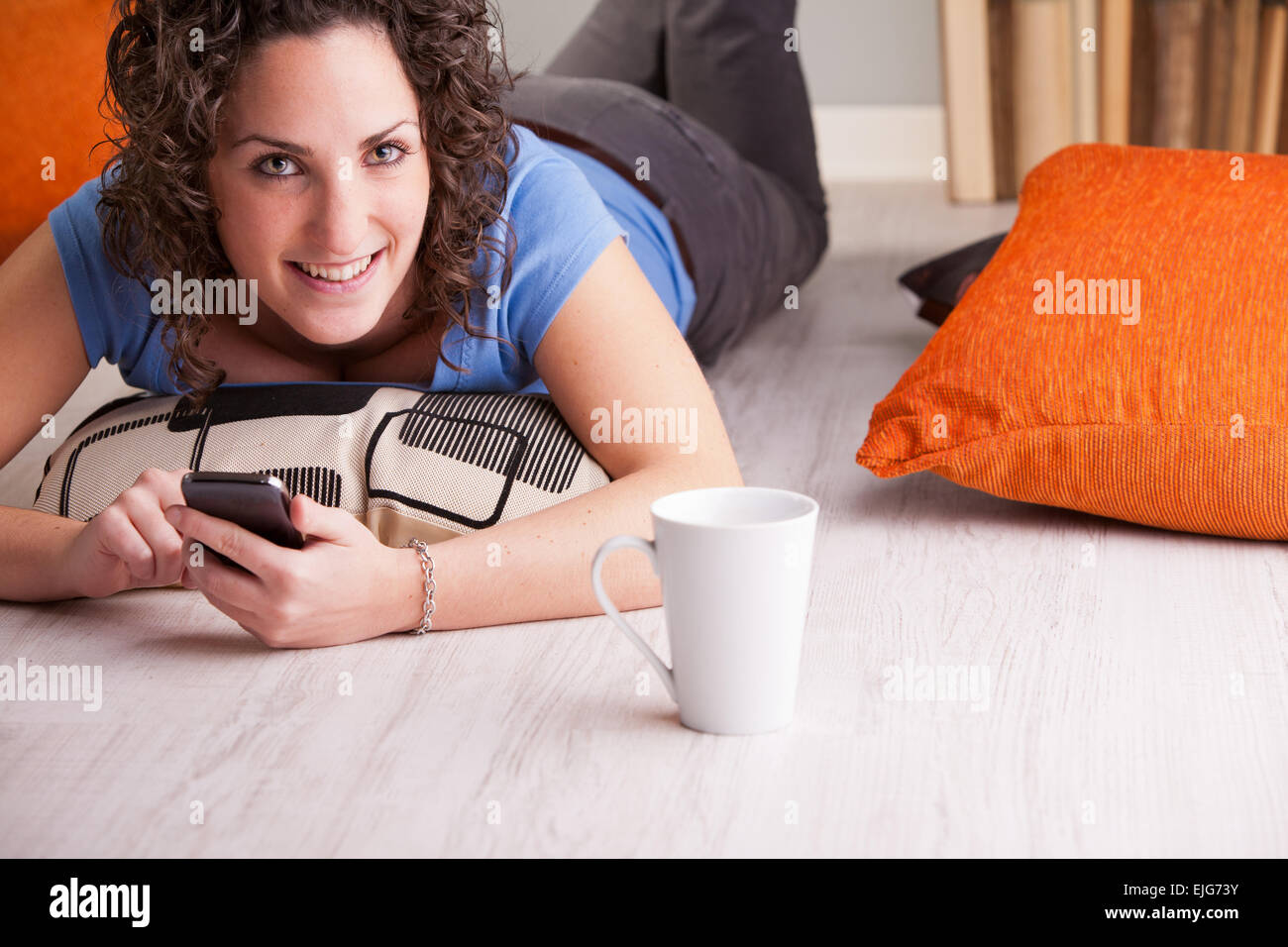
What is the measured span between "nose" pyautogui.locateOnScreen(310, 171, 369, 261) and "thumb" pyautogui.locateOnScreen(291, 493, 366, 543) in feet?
0.69

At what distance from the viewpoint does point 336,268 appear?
1025mm

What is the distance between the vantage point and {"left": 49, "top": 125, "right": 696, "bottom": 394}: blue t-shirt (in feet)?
3.58

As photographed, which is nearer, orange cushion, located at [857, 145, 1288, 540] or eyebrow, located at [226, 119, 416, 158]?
eyebrow, located at [226, 119, 416, 158]

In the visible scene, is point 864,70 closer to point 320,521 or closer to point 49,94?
point 49,94

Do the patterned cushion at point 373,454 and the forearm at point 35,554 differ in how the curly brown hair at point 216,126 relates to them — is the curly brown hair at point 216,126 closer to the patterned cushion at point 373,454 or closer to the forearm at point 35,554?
the patterned cushion at point 373,454

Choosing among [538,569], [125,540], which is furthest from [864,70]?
[125,540]

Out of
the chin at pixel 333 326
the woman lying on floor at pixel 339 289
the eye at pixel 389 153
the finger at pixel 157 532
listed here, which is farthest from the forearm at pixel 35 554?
the eye at pixel 389 153

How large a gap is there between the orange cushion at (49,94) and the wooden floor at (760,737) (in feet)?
2.70

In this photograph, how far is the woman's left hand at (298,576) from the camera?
85 centimetres

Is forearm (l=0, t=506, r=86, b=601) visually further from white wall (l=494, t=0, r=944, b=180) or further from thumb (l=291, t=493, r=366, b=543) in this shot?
white wall (l=494, t=0, r=944, b=180)

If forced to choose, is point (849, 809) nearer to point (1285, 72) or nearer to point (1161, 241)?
point (1161, 241)

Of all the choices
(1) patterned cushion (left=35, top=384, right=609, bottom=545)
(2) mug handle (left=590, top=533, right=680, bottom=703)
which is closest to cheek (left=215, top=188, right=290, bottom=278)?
(1) patterned cushion (left=35, top=384, right=609, bottom=545)
